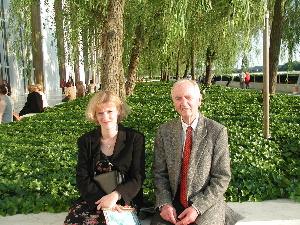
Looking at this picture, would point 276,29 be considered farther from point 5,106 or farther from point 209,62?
point 209,62

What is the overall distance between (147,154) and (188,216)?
9.65 ft

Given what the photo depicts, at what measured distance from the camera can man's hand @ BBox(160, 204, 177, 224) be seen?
321 centimetres

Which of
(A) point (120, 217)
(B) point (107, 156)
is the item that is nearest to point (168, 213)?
(A) point (120, 217)

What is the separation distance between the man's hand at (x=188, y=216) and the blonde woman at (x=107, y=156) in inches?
17.0

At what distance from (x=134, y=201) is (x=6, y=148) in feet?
13.3

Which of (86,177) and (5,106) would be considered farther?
(5,106)

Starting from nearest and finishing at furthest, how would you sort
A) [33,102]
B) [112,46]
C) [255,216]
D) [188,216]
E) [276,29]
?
[188,216]
[255,216]
[112,46]
[276,29]
[33,102]

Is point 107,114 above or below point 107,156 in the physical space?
above

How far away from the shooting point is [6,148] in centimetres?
723

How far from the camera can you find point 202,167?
332 centimetres

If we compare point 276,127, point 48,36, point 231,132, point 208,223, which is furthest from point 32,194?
point 48,36

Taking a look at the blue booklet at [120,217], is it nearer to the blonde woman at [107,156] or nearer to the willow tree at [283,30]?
the blonde woman at [107,156]

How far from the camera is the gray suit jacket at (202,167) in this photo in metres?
3.26

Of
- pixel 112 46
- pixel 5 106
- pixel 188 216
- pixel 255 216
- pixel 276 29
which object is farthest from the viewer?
pixel 276 29
